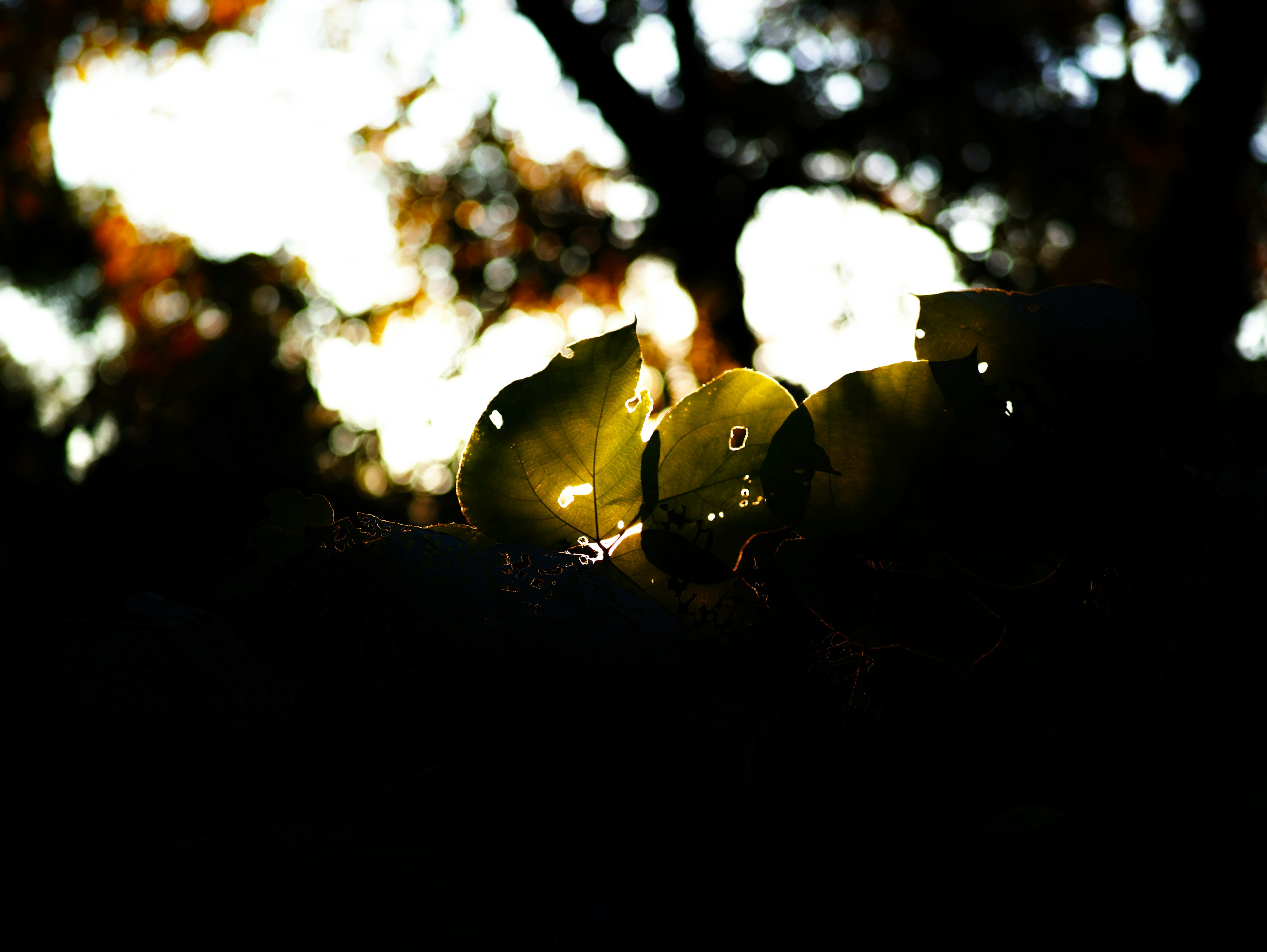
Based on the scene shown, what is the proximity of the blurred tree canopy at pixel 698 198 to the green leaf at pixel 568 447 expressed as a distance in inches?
17.1

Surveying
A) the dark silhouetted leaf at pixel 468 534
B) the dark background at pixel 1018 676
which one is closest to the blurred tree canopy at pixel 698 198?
the dark background at pixel 1018 676

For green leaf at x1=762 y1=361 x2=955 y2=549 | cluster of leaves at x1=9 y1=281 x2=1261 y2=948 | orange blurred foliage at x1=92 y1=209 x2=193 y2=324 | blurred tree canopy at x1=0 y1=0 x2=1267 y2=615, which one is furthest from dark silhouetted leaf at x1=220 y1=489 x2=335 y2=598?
orange blurred foliage at x1=92 y1=209 x2=193 y2=324

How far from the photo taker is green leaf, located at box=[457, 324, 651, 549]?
0.24m

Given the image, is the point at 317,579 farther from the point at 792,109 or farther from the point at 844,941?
the point at 792,109

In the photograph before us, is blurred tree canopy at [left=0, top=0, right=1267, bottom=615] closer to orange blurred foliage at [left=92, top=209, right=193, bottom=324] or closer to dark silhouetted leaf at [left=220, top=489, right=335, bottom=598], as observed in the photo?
orange blurred foliage at [left=92, top=209, right=193, bottom=324]

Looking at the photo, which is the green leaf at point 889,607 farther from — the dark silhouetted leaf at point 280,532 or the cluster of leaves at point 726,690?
the dark silhouetted leaf at point 280,532

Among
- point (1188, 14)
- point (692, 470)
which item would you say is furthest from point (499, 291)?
point (692, 470)

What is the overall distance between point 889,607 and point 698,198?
2.73 m

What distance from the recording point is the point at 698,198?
9.17ft

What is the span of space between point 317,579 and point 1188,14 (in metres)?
4.61

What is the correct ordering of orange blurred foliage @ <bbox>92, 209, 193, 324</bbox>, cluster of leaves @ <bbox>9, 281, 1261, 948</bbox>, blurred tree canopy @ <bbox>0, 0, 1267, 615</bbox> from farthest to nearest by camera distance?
1. orange blurred foliage @ <bbox>92, 209, 193, 324</bbox>
2. blurred tree canopy @ <bbox>0, 0, 1267, 615</bbox>
3. cluster of leaves @ <bbox>9, 281, 1261, 948</bbox>

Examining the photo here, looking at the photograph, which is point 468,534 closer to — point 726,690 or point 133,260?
point 726,690

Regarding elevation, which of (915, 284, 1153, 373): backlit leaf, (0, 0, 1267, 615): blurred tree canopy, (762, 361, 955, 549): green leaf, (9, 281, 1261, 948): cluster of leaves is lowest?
(9, 281, 1261, 948): cluster of leaves

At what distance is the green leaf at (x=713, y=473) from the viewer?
230 mm
